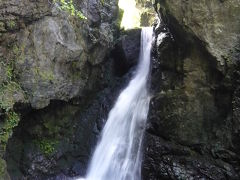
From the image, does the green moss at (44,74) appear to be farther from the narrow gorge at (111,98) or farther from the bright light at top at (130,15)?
the bright light at top at (130,15)

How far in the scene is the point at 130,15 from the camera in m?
13.2

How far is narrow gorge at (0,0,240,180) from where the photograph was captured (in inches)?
311

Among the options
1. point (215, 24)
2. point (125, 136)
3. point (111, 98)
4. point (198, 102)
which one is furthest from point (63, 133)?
point (215, 24)

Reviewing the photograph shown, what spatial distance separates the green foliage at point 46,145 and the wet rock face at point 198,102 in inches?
107

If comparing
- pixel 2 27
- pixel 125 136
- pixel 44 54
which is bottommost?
pixel 125 136

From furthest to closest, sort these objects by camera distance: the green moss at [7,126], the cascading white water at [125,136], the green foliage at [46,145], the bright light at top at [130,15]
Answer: the bright light at top at [130,15], the green foliage at [46,145], the cascading white water at [125,136], the green moss at [7,126]

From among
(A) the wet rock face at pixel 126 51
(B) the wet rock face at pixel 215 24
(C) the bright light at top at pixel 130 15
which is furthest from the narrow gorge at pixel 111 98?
(C) the bright light at top at pixel 130 15

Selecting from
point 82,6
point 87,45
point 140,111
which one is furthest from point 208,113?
point 82,6

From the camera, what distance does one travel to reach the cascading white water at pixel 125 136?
900 cm

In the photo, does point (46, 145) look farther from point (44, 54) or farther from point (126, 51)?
point (126, 51)

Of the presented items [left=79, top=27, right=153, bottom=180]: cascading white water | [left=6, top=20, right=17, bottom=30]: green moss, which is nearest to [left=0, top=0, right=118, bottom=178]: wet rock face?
[left=6, top=20, right=17, bottom=30]: green moss

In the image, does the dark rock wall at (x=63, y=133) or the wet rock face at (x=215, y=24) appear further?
the dark rock wall at (x=63, y=133)

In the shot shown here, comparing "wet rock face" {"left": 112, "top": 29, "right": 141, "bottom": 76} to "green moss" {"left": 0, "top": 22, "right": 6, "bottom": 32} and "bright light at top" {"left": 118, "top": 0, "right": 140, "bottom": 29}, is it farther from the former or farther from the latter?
"green moss" {"left": 0, "top": 22, "right": 6, "bottom": 32}

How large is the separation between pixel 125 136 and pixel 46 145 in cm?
223
